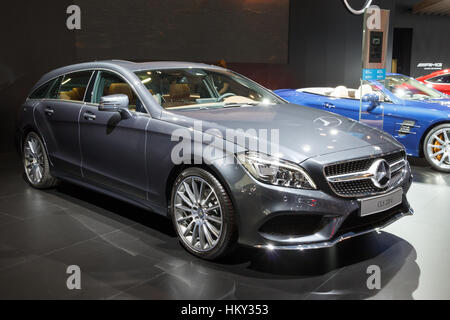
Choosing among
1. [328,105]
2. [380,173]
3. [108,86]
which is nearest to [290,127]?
[380,173]

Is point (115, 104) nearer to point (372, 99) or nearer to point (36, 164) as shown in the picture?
point (36, 164)

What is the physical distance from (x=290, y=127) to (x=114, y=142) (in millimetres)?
1419

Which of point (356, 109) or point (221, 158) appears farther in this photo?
point (356, 109)

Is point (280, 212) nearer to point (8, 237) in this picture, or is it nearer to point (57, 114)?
point (8, 237)

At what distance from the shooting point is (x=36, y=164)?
498cm

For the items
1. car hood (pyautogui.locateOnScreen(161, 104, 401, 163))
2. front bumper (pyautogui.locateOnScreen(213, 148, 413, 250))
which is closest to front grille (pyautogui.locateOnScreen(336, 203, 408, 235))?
front bumper (pyautogui.locateOnScreen(213, 148, 413, 250))

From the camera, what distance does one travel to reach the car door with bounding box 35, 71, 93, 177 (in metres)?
4.25

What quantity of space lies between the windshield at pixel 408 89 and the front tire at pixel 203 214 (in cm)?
423

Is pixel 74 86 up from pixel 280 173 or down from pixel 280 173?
up

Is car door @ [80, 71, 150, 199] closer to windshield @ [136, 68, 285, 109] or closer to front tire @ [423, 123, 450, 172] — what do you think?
windshield @ [136, 68, 285, 109]

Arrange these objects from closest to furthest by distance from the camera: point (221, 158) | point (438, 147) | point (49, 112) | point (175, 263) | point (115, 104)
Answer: point (221, 158) → point (175, 263) → point (115, 104) → point (49, 112) → point (438, 147)

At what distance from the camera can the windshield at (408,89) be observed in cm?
650

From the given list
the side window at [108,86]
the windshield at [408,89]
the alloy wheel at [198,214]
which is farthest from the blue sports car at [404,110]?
the alloy wheel at [198,214]

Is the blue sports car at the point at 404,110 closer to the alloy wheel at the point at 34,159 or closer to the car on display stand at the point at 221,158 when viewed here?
the car on display stand at the point at 221,158
